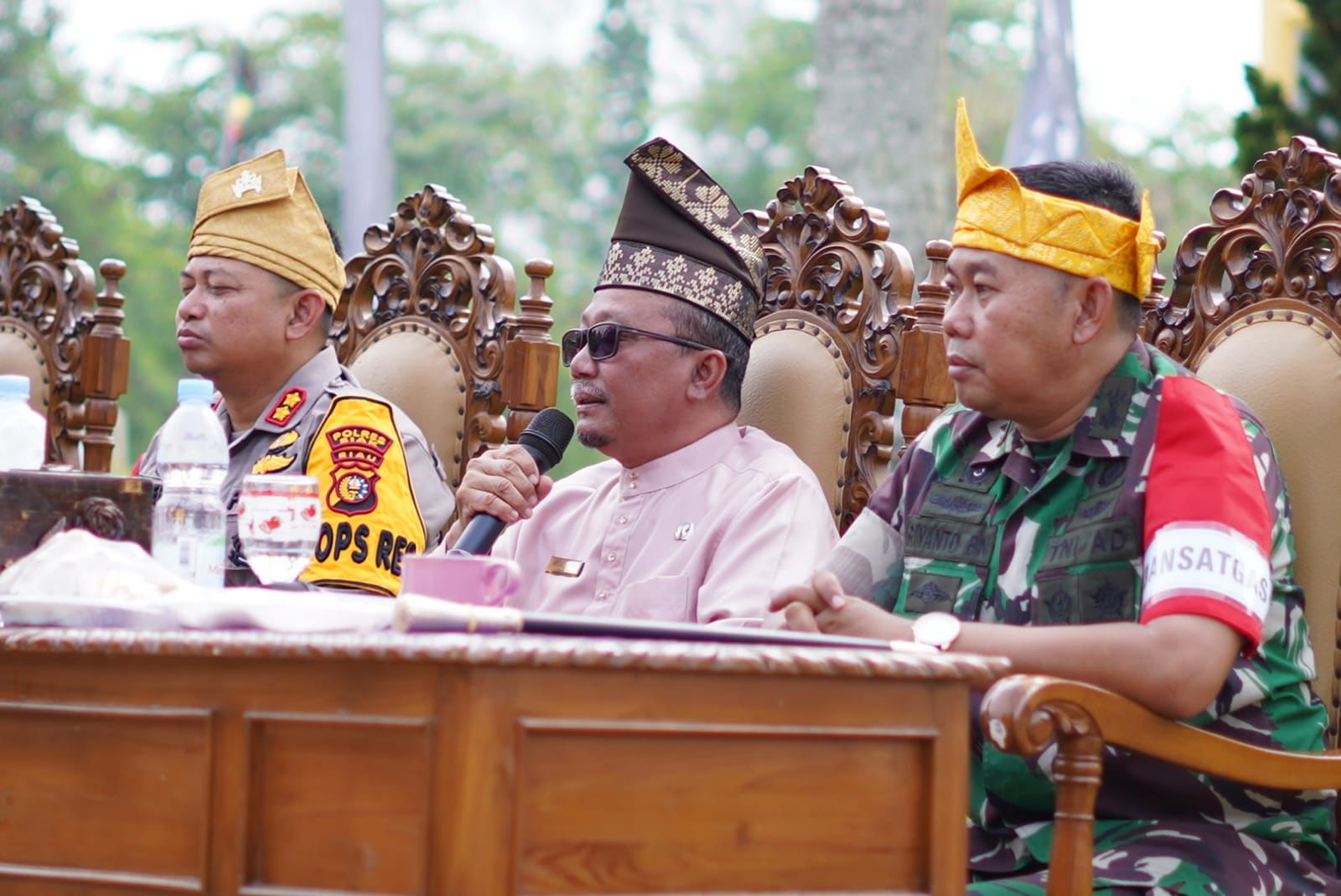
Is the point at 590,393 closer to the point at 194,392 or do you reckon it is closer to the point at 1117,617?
the point at 194,392

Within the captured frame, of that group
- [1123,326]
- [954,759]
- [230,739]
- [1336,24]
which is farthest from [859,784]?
[1336,24]

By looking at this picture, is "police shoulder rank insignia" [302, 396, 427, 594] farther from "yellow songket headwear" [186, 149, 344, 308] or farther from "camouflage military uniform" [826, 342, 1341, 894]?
"camouflage military uniform" [826, 342, 1341, 894]

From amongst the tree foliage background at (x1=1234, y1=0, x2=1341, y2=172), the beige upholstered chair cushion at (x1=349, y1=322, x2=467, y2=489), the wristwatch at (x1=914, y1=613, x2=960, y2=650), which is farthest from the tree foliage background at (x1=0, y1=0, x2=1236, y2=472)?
the wristwatch at (x1=914, y1=613, x2=960, y2=650)

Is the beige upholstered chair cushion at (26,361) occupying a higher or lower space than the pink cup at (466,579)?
higher

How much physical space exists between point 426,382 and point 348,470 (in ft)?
2.42

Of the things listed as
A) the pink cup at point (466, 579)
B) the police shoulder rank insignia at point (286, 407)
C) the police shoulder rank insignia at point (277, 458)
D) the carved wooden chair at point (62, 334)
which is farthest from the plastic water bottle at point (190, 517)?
the carved wooden chair at point (62, 334)

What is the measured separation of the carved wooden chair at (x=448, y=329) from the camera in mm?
3768

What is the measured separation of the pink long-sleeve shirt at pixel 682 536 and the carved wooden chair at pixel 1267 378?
0.70m

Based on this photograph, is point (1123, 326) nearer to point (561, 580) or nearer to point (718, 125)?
point (561, 580)

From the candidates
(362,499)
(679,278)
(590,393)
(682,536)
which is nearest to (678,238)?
(679,278)

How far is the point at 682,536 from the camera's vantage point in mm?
3031

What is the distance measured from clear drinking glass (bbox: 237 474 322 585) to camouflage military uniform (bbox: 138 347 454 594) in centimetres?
70

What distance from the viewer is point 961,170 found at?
2.60m

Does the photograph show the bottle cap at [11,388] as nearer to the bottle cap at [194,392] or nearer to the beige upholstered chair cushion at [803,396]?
the bottle cap at [194,392]
